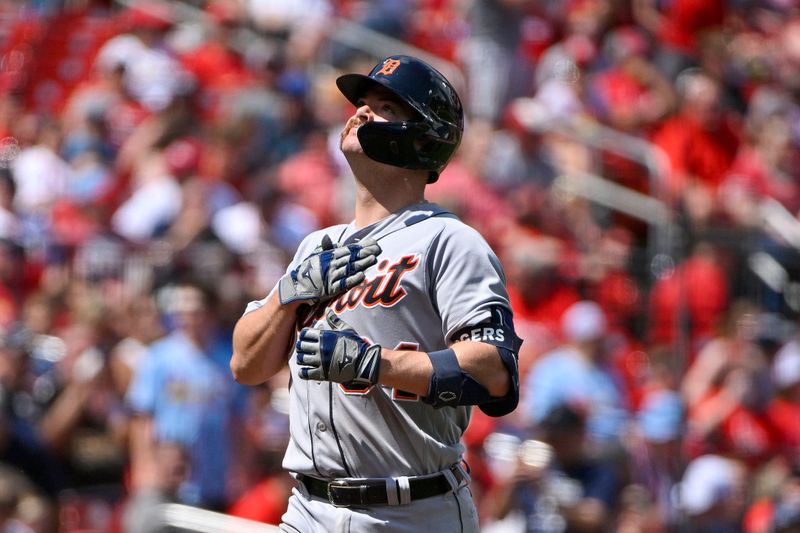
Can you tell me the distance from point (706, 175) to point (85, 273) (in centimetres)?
440

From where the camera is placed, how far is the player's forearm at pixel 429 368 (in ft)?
10.3

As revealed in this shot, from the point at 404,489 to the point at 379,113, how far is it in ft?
3.31

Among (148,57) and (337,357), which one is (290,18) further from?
(337,357)

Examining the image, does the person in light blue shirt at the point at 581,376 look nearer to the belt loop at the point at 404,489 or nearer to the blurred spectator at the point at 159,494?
the blurred spectator at the point at 159,494

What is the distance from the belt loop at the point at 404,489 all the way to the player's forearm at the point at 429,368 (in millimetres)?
301

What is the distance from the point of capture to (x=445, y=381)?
312cm

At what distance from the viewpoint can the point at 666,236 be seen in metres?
7.95

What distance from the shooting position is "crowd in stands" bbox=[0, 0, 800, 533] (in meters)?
6.75

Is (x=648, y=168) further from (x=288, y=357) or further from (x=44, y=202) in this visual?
(x=288, y=357)

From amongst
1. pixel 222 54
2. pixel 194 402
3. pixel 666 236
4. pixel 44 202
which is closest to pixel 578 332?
pixel 666 236

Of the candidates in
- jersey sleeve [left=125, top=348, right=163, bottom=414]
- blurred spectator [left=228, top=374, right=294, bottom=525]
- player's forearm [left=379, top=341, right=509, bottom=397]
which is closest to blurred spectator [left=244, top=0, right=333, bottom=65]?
jersey sleeve [left=125, top=348, right=163, bottom=414]

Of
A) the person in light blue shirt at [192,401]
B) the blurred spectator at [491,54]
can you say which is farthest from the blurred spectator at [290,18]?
the person in light blue shirt at [192,401]

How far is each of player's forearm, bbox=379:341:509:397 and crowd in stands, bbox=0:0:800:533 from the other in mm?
3353

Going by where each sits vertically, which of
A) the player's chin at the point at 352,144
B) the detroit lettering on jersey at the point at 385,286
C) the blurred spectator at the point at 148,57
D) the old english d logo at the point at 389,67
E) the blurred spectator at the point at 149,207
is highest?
the old english d logo at the point at 389,67
